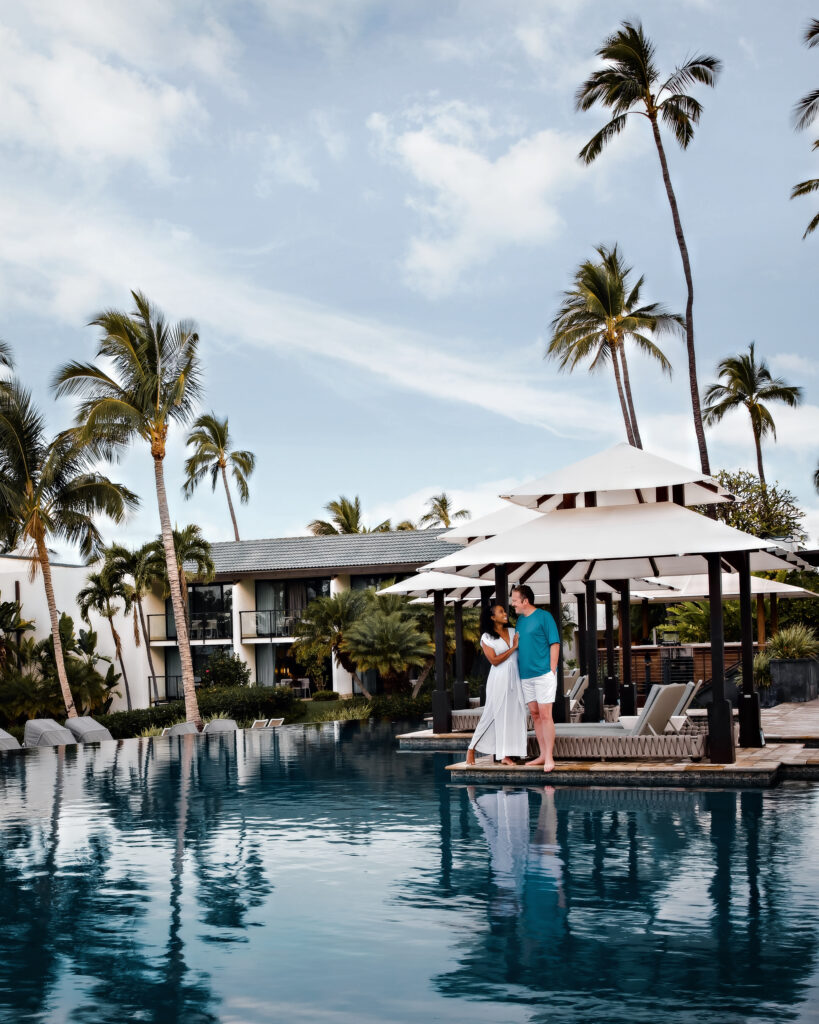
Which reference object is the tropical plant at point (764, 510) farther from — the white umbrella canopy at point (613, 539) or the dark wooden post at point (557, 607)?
the white umbrella canopy at point (613, 539)

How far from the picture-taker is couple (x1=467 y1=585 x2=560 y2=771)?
1113 centimetres

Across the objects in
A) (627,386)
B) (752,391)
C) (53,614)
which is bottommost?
(53,614)

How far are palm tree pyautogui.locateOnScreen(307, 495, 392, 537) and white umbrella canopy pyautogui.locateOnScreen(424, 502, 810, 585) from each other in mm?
43091

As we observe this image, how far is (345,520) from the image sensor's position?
185 feet

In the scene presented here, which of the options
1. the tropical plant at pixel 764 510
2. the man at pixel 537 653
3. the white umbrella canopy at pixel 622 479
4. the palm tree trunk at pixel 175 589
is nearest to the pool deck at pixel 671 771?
the man at pixel 537 653

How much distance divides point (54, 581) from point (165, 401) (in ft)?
56.8

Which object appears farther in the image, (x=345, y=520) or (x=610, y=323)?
(x=345, y=520)

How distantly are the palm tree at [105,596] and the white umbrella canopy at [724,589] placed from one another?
2104 centimetres

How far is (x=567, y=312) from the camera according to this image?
118 ft

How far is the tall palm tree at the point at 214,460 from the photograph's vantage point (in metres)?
56.7

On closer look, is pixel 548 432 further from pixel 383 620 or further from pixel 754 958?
pixel 754 958

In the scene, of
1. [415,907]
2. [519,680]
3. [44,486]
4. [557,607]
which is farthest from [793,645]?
[44,486]

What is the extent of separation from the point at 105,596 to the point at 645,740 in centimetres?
2981

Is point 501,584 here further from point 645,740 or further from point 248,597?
point 248,597
